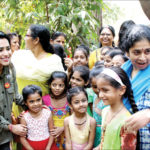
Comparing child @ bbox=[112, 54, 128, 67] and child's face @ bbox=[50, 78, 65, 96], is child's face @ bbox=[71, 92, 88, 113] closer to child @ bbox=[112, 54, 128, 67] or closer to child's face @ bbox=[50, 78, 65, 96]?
child's face @ bbox=[50, 78, 65, 96]

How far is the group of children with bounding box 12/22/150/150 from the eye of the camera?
5.05 feet

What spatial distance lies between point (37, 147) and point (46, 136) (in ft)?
0.51

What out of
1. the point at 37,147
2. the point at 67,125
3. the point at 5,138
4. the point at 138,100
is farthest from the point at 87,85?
the point at 138,100

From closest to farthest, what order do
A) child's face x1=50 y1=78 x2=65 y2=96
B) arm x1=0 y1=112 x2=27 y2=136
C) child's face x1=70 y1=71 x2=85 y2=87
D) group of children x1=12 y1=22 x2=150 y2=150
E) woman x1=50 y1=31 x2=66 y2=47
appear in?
group of children x1=12 y1=22 x2=150 y2=150 < arm x1=0 y1=112 x2=27 y2=136 < child's face x1=50 y1=78 x2=65 y2=96 < child's face x1=70 y1=71 x2=85 y2=87 < woman x1=50 y1=31 x2=66 y2=47

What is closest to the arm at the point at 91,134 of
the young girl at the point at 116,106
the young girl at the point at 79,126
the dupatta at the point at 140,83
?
the young girl at the point at 79,126

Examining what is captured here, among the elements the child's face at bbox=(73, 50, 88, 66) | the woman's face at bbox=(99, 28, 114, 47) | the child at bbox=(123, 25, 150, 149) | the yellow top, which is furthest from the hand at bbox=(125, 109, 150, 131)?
the woman's face at bbox=(99, 28, 114, 47)

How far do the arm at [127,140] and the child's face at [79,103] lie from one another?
0.90 metres

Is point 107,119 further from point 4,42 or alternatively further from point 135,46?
point 4,42

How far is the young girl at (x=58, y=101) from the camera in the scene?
2.62 m

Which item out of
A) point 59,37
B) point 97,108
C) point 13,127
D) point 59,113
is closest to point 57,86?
point 59,113

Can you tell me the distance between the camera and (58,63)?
271 centimetres

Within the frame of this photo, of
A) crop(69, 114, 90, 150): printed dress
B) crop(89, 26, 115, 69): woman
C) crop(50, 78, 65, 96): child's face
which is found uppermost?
crop(89, 26, 115, 69): woman

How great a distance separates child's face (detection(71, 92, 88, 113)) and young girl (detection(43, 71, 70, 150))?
324 mm

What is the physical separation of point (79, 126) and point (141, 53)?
1.19 metres
